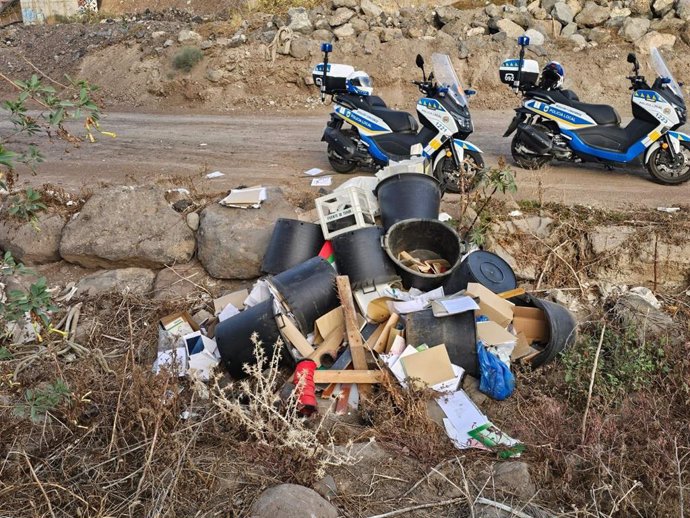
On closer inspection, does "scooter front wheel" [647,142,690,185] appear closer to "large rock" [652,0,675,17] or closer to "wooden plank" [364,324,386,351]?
"wooden plank" [364,324,386,351]

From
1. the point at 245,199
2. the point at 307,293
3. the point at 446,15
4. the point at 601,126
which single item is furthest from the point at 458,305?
the point at 446,15

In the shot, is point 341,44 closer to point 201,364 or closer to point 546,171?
point 546,171

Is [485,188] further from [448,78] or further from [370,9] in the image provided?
[370,9]

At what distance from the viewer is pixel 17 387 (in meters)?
4.38

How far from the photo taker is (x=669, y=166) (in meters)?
6.96

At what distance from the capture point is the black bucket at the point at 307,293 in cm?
486

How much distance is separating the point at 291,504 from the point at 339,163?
5198 mm

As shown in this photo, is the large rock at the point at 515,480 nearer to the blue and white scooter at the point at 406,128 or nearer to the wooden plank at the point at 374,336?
the wooden plank at the point at 374,336

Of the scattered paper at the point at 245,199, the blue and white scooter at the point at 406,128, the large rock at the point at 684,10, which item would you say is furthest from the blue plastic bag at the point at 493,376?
the large rock at the point at 684,10

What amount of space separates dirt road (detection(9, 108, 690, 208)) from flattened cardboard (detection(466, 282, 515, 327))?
190 centimetres

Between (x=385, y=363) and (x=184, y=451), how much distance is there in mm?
1502

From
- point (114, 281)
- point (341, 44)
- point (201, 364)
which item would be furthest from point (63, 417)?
point (341, 44)

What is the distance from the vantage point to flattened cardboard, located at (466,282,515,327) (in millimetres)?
4660

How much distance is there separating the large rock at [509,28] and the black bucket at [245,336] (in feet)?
36.6
